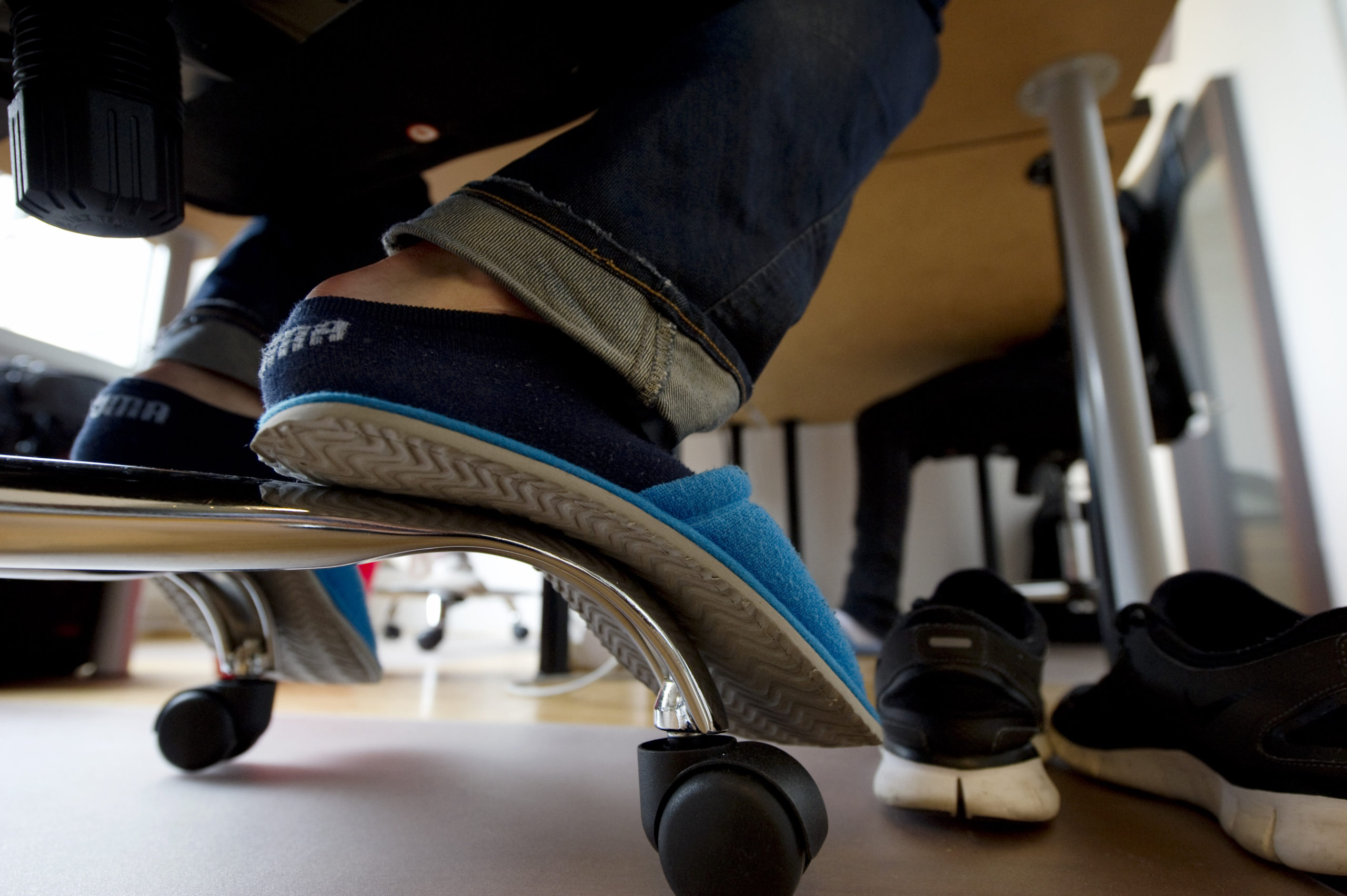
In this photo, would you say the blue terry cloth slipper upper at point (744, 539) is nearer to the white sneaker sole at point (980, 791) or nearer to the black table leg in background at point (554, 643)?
the white sneaker sole at point (980, 791)

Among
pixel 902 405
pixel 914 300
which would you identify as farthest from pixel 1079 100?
pixel 902 405

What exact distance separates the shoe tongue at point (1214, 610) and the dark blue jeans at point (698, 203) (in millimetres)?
332

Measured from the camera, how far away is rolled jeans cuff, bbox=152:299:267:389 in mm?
496

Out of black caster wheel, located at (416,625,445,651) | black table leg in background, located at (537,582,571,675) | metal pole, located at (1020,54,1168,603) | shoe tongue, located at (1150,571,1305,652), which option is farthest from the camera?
black caster wheel, located at (416,625,445,651)

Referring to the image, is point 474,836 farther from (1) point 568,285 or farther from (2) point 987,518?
(2) point 987,518

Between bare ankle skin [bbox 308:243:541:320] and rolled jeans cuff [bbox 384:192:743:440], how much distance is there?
0.04ft

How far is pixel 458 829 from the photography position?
397 millimetres

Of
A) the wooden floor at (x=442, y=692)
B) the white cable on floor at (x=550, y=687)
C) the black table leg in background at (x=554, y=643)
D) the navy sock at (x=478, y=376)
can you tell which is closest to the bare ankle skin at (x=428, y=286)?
the navy sock at (x=478, y=376)

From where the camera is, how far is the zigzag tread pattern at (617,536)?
0.24 metres

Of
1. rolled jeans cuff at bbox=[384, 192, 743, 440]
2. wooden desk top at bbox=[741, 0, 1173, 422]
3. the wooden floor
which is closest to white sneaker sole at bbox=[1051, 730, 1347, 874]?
the wooden floor

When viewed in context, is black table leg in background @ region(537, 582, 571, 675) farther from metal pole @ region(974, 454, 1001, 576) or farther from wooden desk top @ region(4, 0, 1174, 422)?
metal pole @ region(974, 454, 1001, 576)

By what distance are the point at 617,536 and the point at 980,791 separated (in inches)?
10.6

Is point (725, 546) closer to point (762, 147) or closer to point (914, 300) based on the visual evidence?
point (762, 147)

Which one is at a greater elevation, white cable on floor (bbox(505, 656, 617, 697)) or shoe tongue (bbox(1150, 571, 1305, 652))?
shoe tongue (bbox(1150, 571, 1305, 652))
